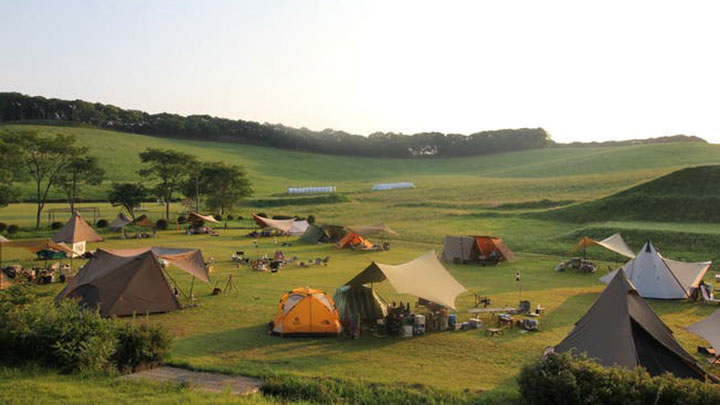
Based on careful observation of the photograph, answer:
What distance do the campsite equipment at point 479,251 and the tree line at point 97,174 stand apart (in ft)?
125

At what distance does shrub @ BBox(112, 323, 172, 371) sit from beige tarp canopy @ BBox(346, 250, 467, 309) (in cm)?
712

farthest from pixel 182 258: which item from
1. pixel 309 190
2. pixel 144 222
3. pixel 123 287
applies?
pixel 309 190

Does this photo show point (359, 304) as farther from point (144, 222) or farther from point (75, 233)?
point (144, 222)

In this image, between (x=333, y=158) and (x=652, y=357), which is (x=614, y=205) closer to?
(x=652, y=357)

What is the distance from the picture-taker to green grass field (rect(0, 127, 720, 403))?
13.7m

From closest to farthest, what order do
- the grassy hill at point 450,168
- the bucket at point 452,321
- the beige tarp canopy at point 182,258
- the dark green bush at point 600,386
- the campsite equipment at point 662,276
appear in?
the dark green bush at point 600,386
the bucket at point 452,321
the beige tarp canopy at point 182,258
the campsite equipment at point 662,276
the grassy hill at point 450,168

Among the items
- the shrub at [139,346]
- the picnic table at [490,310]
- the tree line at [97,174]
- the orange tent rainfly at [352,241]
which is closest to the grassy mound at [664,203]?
the orange tent rainfly at [352,241]

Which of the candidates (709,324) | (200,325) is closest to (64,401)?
(200,325)

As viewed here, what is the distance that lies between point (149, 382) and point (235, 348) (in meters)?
4.35

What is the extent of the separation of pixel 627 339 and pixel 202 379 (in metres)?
10.6

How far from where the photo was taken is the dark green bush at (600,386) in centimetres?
909

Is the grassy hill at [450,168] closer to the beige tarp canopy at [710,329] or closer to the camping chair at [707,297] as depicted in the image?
the camping chair at [707,297]

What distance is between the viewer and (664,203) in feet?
147

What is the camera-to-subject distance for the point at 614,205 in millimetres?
47656
